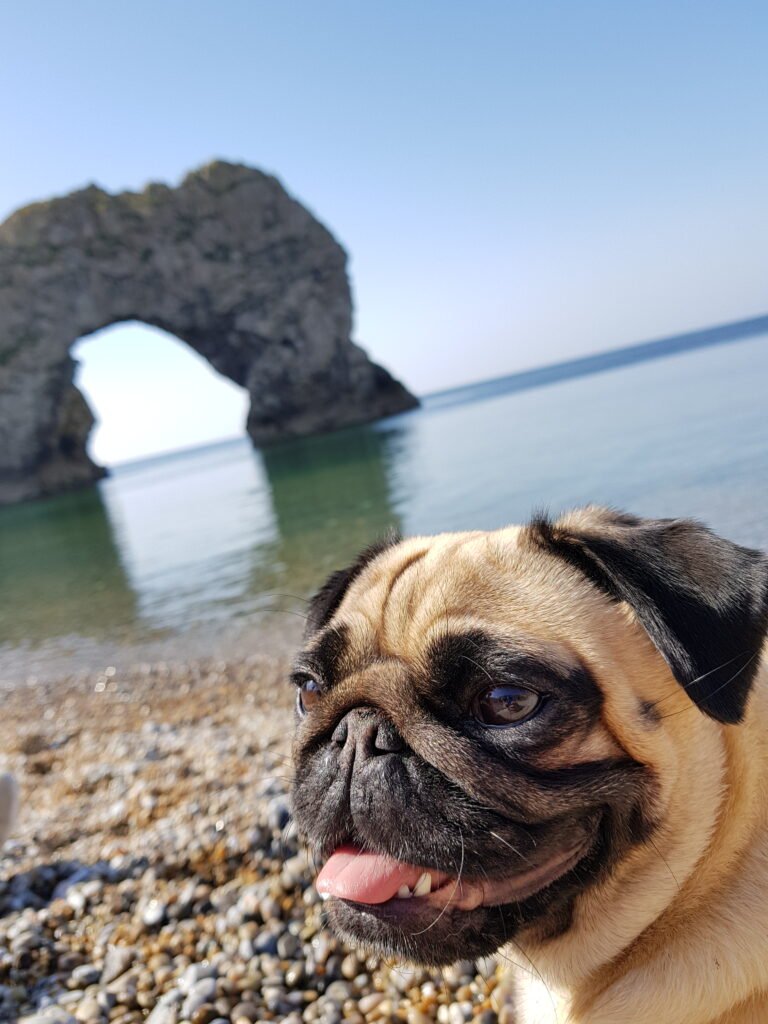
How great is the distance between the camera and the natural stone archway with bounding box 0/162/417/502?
64.2 m

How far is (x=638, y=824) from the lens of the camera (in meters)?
1.90

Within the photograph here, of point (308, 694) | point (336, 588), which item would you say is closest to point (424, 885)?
point (308, 694)

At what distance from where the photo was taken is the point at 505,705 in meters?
1.87

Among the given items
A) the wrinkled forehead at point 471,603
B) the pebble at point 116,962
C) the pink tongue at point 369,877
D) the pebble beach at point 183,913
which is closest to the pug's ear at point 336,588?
the wrinkled forehead at point 471,603

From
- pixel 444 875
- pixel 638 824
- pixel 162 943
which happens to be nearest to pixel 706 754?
pixel 638 824

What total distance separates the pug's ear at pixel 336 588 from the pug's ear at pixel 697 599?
113cm

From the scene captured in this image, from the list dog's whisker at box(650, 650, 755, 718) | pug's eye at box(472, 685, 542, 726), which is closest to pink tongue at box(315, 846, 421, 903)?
pug's eye at box(472, 685, 542, 726)

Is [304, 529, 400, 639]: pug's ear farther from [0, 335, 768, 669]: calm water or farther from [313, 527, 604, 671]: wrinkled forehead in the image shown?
[0, 335, 768, 669]: calm water

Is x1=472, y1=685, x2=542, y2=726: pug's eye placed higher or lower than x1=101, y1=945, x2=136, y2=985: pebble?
higher

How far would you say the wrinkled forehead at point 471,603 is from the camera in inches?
76.4

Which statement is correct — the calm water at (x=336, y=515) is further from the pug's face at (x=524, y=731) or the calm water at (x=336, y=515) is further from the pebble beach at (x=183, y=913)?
the pug's face at (x=524, y=731)

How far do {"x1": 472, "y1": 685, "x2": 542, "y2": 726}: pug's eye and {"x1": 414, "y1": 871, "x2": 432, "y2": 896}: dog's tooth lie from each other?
1.55ft

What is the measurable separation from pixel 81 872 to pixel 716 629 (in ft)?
13.8

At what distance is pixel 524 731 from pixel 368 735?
0.47 metres
